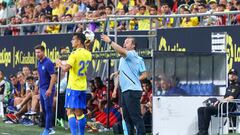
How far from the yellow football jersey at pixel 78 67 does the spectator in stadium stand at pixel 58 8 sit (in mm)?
11468

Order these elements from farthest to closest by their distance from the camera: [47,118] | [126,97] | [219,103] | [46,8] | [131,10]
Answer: [46,8], [131,10], [47,118], [219,103], [126,97]

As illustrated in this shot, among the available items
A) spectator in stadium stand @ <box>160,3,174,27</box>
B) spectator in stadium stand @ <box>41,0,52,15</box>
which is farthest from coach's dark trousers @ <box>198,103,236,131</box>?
spectator in stadium stand @ <box>41,0,52,15</box>

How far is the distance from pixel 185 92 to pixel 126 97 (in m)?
2.43

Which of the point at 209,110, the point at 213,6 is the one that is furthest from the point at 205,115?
the point at 213,6

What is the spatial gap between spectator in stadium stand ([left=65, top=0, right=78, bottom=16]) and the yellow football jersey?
10713mm

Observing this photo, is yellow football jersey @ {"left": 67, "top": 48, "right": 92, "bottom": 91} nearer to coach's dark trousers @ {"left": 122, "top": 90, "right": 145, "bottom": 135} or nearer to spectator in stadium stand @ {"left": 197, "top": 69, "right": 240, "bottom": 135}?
coach's dark trousers @ {"left": 122, "top": 90, "right": 145, "bottom": 135}

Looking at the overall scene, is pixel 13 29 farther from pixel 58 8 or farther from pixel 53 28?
pixel 53 28

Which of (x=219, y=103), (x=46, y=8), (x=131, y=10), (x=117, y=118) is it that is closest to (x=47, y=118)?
(x=117, y=118)

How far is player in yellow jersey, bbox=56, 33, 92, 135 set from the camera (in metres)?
15.6

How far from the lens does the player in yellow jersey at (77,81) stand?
1561 centimetres

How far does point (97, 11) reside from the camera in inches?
952

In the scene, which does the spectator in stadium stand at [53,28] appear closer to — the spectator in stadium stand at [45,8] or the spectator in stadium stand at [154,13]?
the spectator in stadium stand at [45,8]

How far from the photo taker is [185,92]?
1769cm

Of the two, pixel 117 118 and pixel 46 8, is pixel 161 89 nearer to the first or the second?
pixel 117 118
